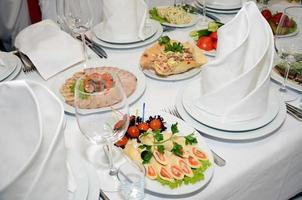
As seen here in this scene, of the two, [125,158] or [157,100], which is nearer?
[125,158]

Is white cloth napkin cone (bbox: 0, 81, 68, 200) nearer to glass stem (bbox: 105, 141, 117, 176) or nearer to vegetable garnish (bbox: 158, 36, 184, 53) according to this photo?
glass stem (bbox: 105, 141, 117, 176)

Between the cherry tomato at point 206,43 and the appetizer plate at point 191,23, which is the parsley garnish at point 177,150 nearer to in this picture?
the cherry tomato at point 206,43

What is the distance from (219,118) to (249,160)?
14 centimetres

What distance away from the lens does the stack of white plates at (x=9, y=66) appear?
1167 millimetres

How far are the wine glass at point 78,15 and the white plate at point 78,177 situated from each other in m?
0.49

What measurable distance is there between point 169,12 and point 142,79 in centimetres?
48

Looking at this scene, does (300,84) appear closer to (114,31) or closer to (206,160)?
(206,160)

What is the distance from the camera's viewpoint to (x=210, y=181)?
822 mm

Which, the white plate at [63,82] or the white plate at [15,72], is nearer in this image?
the white plate at [63,82]

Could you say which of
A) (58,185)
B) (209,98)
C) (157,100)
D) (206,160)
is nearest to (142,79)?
(157,100)

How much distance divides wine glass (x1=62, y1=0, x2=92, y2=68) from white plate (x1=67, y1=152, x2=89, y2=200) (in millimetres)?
491

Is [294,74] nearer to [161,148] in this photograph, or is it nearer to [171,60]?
[171,60]

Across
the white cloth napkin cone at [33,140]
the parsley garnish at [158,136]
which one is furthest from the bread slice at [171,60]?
the white cloth napkin cone at [33,140]

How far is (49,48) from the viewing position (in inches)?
50.3
